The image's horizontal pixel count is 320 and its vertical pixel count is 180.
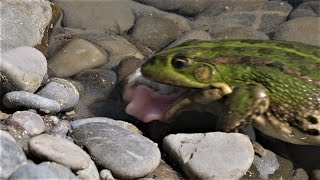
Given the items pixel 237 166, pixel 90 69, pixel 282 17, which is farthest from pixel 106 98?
pixel 282 17

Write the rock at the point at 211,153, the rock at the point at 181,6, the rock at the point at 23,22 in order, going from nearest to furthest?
the rock at the point at 211,153 < the rock at the point at 23,22 < the rock at the point at 181,6

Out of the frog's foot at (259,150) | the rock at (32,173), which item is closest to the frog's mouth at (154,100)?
the frog's foot at (259,150)

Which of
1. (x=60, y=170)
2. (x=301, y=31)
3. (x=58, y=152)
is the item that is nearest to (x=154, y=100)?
(x=58, y=152)

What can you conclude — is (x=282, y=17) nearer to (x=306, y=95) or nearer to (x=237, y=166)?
(x=306, y=95)

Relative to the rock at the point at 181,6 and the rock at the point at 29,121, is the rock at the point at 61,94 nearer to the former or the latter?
the rock at the point at 29,121

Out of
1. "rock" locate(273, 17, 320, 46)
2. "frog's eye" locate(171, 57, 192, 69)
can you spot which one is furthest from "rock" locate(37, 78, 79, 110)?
"rock" locate(273, 17, 320, 46)

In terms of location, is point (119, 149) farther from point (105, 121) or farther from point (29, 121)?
point (29, 121)
